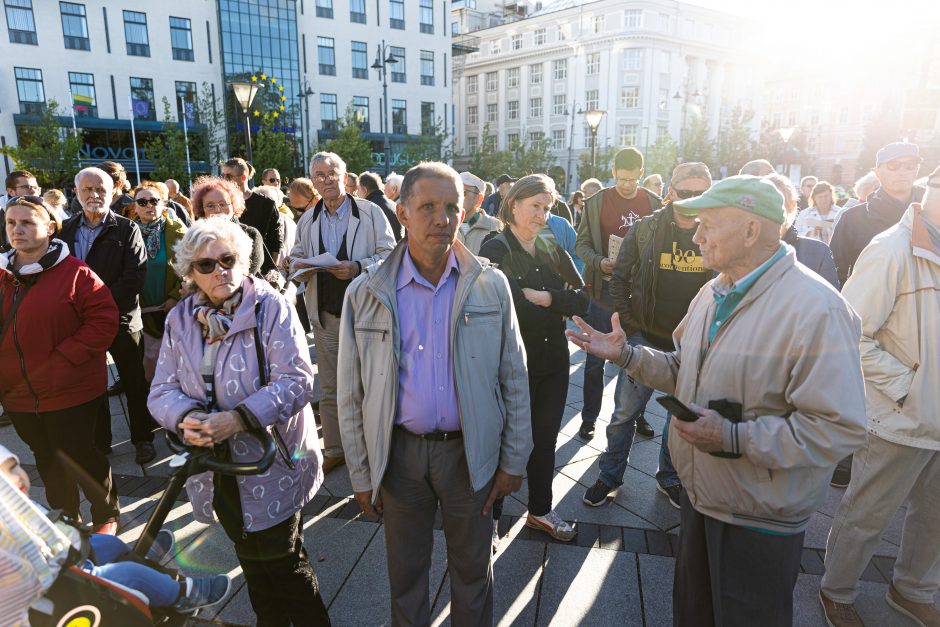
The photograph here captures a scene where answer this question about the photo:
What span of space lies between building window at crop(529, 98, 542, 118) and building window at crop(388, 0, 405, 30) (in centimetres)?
2284

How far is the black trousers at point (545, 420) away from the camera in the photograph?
11.8ft

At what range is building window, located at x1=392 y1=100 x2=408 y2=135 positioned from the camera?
155 feet

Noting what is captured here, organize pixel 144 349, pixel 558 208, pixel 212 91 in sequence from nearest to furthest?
1. pixel 144 349
2. pixel 558 208
3. pixel 212 91

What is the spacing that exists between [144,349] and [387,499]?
170 inches

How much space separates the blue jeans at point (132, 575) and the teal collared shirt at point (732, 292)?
2.40 metres

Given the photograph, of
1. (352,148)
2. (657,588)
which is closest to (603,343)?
(657,588)

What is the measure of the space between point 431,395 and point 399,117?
160 feet

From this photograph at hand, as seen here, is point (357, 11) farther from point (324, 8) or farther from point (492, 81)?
point (492, 81)

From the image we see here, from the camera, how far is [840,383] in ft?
6.12

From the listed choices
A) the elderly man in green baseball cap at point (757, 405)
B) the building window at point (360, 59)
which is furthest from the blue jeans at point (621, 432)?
the building window at point (360, 59)

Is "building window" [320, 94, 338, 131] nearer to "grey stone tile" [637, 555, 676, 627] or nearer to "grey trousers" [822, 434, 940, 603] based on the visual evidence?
"grey stone tile" [637, 555, 676, 627]

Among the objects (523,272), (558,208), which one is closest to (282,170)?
(558,208)

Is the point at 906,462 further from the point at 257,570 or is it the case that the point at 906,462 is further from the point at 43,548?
the point at 43,548

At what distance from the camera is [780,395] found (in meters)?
1.99
